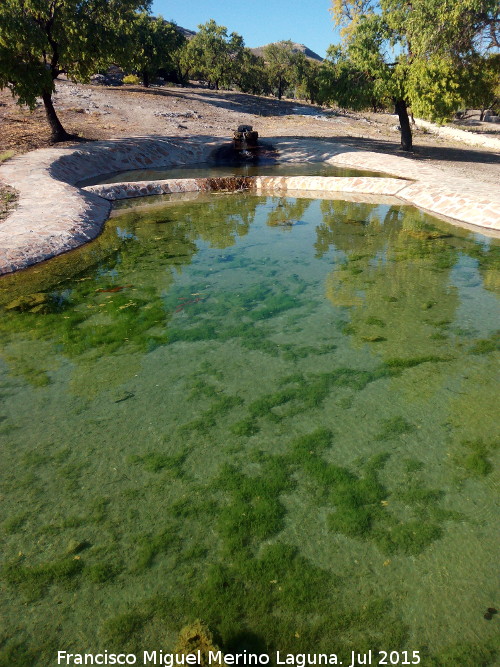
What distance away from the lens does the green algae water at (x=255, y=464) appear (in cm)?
348

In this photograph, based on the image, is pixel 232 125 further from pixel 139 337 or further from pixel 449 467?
pixel 449 467

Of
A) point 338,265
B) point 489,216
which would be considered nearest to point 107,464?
point 338,265

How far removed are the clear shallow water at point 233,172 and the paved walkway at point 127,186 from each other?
78cm

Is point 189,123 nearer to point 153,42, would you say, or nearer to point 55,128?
point 55,128

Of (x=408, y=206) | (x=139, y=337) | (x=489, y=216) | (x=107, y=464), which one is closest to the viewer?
(x=107, y=464)

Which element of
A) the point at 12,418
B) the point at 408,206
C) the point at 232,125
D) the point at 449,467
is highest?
the point at 232,125

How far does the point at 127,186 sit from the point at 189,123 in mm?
18192

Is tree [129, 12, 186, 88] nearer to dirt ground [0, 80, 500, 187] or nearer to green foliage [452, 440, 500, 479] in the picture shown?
dirt ground [0, 80, 500, 187]

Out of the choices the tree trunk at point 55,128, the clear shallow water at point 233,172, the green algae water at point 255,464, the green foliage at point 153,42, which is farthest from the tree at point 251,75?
the green algae water at point 255,464

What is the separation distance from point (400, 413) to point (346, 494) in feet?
5.46

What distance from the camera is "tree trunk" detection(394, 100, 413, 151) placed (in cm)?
2672

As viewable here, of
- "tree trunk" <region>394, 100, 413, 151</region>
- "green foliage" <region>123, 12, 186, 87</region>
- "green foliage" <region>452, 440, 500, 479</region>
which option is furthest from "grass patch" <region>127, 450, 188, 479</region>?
"green foliage" <region>123, 12, 186, 87</region>

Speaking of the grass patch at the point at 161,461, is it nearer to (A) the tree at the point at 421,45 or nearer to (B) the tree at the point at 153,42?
(A) the tree at the point at 421,45

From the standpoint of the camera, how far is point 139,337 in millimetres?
7898
